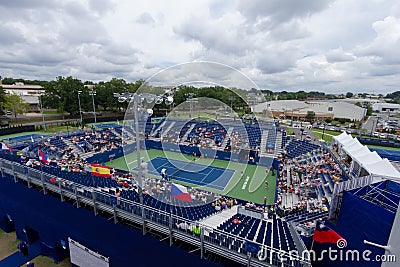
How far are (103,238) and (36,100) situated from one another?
65253 millimetres

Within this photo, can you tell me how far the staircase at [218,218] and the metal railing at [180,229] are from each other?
6.46 ft

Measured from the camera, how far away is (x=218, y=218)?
9.89 metres

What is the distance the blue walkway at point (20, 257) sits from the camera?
1020 cm

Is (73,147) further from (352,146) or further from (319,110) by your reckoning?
(319,110)

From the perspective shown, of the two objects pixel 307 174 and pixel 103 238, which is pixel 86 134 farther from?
pixel 307 174

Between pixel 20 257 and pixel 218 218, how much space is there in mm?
10656

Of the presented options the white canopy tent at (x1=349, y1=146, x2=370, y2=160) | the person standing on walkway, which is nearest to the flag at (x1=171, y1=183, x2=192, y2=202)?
the person standing on walkway

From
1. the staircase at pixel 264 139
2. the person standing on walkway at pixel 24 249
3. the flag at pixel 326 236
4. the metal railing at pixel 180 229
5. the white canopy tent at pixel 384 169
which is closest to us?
the metal railing at pixel 180 229

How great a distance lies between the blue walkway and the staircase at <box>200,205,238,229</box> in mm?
9512

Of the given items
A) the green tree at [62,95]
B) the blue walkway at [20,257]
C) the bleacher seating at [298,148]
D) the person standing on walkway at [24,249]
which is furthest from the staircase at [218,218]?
the green tree at [62,95]

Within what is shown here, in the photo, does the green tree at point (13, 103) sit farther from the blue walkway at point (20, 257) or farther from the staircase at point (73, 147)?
the blue walkway at point (20, 257)

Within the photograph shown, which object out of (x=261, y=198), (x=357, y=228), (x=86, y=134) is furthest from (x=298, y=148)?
(x=86, y=134)

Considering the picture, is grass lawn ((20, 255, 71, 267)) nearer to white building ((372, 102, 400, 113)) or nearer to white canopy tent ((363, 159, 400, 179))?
white canopy tent ((363, 159, 400, 179))

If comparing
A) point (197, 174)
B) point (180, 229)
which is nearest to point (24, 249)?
point (180, 229)
